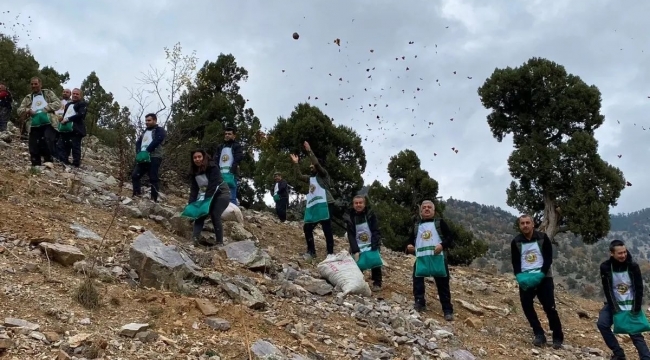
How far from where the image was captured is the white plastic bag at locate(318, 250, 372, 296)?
7.10 meters

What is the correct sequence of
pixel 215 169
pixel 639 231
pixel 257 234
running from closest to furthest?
pixel 215 169 < pixel 257 234 < pixel 639 231

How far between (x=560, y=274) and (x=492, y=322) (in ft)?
159

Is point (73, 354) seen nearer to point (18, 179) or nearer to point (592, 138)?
point (18, 179)

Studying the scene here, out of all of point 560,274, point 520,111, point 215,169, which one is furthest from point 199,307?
point 560,274

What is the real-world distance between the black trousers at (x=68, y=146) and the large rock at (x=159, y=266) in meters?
5.74

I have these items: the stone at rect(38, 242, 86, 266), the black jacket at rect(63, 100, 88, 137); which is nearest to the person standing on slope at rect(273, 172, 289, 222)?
the black jacket at rect(63, 100, 88, 137)

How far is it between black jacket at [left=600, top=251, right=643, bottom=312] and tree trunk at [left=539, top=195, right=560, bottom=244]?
39.6 feet

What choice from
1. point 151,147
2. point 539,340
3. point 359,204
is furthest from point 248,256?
point 539,340

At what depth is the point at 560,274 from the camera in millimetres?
51344

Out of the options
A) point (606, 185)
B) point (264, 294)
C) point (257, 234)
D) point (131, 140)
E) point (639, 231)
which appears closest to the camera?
point (264, 294)

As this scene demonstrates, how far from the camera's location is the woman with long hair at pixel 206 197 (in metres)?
7.50

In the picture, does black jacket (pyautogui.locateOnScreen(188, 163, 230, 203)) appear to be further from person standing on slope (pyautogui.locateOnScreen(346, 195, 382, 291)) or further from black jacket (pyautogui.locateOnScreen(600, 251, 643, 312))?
black jacket (pyautogui.locateOnScreen(600, 251, 643, 312))

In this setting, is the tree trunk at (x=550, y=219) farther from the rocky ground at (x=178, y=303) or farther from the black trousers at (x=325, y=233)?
the black trousers at (x=325, y=233)

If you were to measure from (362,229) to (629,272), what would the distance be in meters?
3.37
